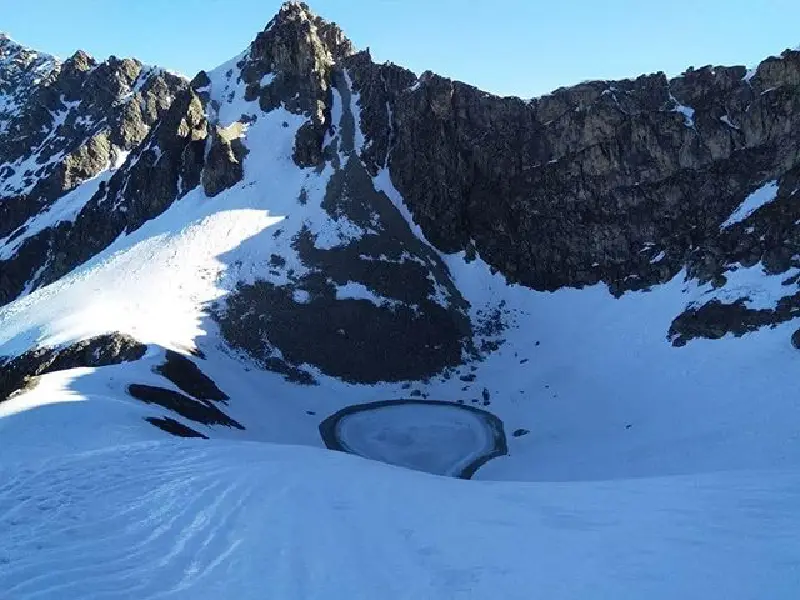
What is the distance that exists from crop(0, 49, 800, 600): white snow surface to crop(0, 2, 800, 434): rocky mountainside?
8926 millimetres

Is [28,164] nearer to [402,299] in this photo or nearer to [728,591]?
[402,299]

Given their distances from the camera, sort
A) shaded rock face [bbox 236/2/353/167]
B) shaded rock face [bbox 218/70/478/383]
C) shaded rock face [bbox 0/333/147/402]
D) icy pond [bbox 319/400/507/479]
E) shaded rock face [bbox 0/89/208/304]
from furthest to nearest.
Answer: shaded rock face [bbox 236/2/353/167], shaded rock face [bbox 0/89/208/304], shaded rock face [bbox 218/70/478/383], shaded rock face [bbox 0/333/147/402], icy pond [bbox 319/400/507/479]

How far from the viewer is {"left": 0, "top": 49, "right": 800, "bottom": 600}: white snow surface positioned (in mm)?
8609

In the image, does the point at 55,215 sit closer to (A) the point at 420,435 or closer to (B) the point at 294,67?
(B) the point at 294,67

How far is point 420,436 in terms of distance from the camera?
138ft

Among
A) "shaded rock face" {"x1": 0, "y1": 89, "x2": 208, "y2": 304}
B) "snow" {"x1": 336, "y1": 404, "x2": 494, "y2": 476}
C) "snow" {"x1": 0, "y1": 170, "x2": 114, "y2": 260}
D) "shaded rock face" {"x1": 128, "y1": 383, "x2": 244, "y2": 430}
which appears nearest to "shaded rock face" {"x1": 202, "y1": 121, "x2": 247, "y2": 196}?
"shaded rock face" {"x1": 0, "y1": 89, "x2": 208, "y2": 304}

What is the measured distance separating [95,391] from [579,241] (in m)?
52.0

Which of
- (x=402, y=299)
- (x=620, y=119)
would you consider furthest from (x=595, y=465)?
(x=620, y=119)

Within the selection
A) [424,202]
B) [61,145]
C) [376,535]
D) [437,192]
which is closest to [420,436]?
[376,535]

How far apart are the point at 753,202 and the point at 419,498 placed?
55.9 meters

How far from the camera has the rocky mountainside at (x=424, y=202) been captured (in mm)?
54875

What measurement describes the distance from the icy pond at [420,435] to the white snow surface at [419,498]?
192 cm

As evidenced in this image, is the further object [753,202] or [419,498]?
[753,202]

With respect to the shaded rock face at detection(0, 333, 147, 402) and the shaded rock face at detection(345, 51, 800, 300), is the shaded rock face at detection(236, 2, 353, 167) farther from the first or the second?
the shaded rock face at detection(0, 333, 147, 402)
